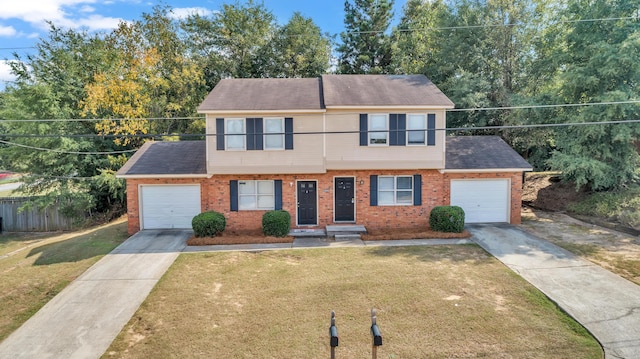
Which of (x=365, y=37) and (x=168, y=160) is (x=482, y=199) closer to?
(x=168, y=160)

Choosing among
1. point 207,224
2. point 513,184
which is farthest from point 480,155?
point 207,224

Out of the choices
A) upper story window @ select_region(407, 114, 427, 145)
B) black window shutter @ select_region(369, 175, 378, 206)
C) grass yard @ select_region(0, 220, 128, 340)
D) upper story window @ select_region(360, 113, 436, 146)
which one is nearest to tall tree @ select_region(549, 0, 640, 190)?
upper story window @ select_region(360, 113, 436, 146)

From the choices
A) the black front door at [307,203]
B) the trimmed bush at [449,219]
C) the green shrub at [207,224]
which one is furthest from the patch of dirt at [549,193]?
the green shrub at [207,224]

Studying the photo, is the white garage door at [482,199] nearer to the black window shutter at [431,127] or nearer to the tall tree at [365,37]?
the black window shutter at [431,127]

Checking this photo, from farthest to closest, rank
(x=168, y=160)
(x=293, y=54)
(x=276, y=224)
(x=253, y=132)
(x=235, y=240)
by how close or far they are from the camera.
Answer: (x=293, y=54), (x=168, y=160), (x=253, y=132), (x=276, y=224), (x=235, y=240)

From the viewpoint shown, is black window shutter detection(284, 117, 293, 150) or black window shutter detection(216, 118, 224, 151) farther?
black window shutter detection(284, 117, 293, 150)

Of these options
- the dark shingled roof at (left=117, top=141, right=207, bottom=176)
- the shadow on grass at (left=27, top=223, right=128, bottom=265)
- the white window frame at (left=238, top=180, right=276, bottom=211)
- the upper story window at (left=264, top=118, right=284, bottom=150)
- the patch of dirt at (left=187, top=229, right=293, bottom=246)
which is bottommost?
the shadow on grass at (left=27, top=223, right=128, bottom=265)

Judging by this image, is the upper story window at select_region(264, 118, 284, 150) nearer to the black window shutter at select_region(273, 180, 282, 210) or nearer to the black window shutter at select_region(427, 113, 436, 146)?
the black window shutter at select_region(273, 180, 282, 210)
